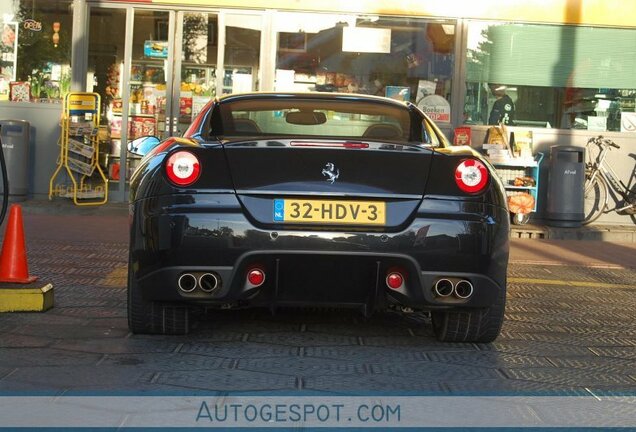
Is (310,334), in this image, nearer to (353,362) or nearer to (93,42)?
(353,362)

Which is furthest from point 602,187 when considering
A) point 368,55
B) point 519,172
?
point 368,55

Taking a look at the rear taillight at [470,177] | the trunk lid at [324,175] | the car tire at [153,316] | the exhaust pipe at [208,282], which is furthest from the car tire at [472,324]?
the car tire at [153,316]

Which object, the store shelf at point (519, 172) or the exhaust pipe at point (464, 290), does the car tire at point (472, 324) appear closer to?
the exhaust pipe at point (464, 290)

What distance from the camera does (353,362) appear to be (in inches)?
186

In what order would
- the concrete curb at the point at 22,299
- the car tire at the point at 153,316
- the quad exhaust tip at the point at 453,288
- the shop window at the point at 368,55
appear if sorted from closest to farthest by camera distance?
the quad exhaust tip at the point at 453,288 → the car tire at the point at 153,316 → the concrete curb at the point at 22,299 → the shop window at the point at 368,55

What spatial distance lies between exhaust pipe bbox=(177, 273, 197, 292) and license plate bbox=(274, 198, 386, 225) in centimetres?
49

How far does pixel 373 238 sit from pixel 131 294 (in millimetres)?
1332

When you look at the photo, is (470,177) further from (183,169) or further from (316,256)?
(183,169)

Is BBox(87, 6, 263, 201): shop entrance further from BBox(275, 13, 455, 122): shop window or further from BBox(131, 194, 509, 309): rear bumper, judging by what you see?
BBox(131, 194, 509, 309): rear bumper

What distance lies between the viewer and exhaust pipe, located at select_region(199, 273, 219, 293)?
4578 millimetres

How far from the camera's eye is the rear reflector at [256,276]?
15.1 feet

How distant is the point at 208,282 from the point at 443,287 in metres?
1.12

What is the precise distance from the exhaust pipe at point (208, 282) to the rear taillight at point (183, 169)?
1.47 ft

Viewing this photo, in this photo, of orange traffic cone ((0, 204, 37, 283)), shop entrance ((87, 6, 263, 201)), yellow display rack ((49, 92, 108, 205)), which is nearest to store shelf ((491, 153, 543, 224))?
shop entrance ((87, 6, 263, 201))
